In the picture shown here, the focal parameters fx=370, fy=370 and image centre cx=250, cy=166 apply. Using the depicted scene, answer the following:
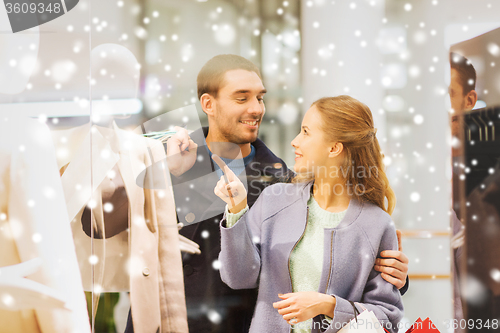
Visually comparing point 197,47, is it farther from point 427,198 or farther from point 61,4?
point 427,198

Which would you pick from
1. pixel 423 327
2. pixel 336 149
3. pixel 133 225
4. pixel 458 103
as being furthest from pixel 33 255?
pixel 458 103

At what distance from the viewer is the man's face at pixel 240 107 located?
125 centimetres

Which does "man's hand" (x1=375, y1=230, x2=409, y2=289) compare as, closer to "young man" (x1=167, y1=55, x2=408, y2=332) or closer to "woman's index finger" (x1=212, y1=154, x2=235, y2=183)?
"young man" (x1=167, y1=55, x2=408, y2=332)

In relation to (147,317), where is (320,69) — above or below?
above

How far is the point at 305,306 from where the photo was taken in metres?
1.13

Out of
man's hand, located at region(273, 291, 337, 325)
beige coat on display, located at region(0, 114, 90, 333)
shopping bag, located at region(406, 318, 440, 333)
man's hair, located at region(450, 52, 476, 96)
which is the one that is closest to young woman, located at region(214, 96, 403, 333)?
man's hand, located at region(273, 291, 337, 325)

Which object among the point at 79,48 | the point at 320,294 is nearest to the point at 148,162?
the point at 79,48

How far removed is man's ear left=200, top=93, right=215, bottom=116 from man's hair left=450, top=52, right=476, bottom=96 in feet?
2.74

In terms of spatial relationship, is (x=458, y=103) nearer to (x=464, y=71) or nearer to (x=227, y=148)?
(x=464, y=71)

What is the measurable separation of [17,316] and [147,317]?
425 mm

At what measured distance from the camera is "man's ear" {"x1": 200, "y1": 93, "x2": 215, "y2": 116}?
127 centimetres

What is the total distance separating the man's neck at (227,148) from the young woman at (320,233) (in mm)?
78

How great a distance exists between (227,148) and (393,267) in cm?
67

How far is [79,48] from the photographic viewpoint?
133 cm
